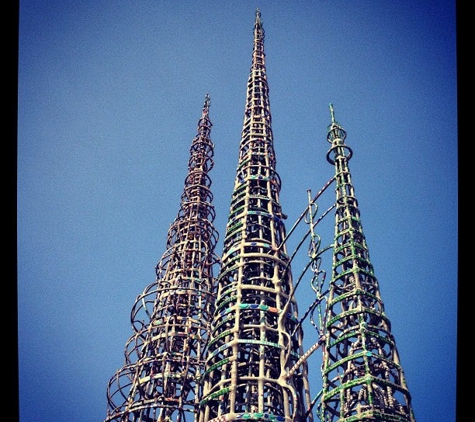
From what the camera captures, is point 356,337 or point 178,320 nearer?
point 356,337

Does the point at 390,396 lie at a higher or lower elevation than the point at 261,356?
lower

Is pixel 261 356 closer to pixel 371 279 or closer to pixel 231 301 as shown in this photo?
pixel 231 301

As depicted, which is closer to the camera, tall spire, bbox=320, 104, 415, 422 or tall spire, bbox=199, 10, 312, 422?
tall spire, bbox=320, 104, 415, 422

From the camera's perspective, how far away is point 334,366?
23438mm

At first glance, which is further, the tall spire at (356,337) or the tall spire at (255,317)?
the tall spire at (255,317)

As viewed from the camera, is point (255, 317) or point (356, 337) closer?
point (356, 337)

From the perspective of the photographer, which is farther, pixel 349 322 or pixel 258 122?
pixel 258 122

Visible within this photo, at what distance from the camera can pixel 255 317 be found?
35.9 m

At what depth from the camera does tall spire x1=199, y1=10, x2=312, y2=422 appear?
3020 centimetres

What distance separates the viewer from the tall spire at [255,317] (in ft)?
99.1
